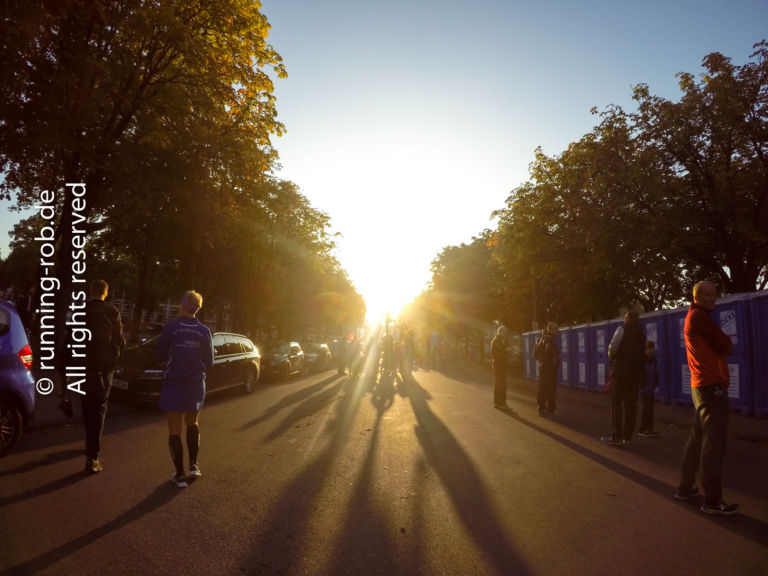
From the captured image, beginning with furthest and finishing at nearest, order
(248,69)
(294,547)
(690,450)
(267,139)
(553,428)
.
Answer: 1. (267,139)
2. (248,69)
3. (553,428)
4. (690,450)
5. (294,547)

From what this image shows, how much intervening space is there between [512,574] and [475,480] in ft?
7.30

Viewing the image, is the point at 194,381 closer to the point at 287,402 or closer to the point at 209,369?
the point at 209,369

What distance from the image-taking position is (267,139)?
14656 mm

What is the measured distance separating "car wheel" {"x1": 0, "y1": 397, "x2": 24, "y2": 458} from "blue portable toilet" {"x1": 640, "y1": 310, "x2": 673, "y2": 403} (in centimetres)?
1415

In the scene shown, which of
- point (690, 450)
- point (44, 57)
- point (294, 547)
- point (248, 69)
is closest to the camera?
point (294, 547)

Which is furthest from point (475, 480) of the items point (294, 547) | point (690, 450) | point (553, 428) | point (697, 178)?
point (697, 178)

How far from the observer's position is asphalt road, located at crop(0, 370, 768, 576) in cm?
323

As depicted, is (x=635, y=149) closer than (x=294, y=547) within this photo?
No

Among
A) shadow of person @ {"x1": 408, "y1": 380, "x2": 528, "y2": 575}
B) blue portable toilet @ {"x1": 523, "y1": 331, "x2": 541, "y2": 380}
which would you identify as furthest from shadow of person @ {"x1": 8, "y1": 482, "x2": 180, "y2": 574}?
blue portable toilet @ {"x1": 523, "y1": 331, "x2": 541, "y2": 380}

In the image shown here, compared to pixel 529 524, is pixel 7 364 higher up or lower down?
higher up

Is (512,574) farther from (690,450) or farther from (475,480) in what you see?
(690,450)

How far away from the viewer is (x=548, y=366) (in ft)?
35.6

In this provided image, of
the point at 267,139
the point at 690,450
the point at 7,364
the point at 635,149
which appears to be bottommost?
the point at 690,450

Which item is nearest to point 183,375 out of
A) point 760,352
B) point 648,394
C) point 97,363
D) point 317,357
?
point 97,363
